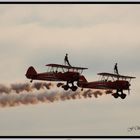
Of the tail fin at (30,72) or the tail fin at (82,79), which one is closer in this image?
the tail fin at (30,72)

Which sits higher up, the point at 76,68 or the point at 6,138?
the point at 76,68

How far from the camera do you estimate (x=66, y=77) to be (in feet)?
389

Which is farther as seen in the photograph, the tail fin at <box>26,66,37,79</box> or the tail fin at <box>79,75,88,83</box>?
the tail fin at <box>79,75,88,83</box>

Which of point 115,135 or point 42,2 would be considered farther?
point 115,135

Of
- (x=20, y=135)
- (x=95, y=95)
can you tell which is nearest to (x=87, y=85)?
(x=95, y=95)

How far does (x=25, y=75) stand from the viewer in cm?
12144

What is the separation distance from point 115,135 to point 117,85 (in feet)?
23.8

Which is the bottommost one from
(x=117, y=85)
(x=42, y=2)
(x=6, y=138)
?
(x=6, y=138)

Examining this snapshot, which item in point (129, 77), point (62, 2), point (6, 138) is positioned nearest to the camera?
point (62, 2)

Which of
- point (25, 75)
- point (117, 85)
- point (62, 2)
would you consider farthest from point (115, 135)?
point (62, 2)

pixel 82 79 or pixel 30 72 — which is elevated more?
pixel 30 72

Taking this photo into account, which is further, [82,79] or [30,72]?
[82,79]

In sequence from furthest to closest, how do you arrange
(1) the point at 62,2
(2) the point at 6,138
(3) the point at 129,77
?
(3) the point at 129,77, (2) the point at 6,138, (1) the point at 62,2

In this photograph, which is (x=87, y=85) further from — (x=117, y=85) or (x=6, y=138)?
(x=6, y=138)
